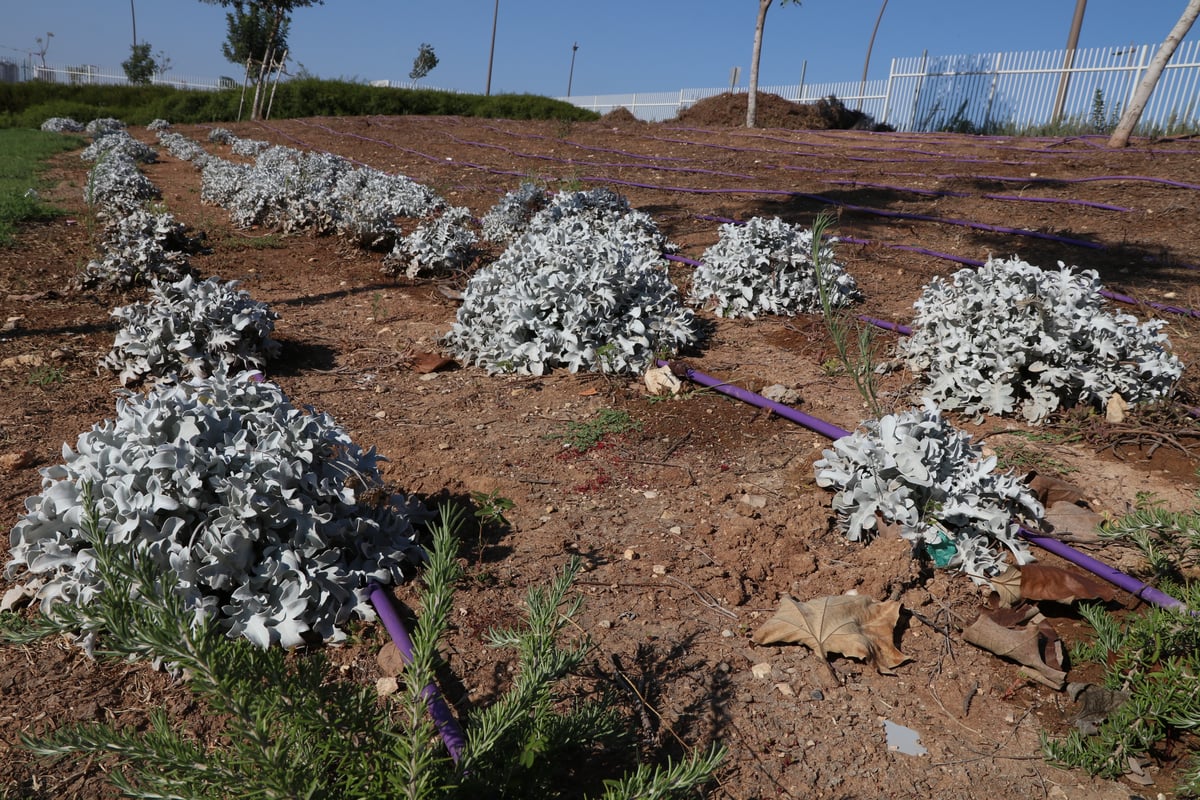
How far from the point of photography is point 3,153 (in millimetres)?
15648

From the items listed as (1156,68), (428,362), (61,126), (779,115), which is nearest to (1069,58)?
(779,115)

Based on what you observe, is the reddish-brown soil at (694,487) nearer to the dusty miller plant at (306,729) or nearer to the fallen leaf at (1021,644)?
the fallen leaf at (1021,644)

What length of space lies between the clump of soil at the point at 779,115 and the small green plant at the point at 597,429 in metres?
18.8

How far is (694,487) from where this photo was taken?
3.14 metres

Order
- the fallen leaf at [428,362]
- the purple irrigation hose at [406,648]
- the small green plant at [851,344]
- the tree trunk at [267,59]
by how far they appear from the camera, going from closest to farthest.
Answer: the purple irrigation hose at [406,648] < the small green plant at [851,344] < the fallen leaf at [428,362] < the tree trunk at [267,59]

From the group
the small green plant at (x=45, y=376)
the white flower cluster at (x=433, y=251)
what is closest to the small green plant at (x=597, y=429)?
the small green plant at (x=45, y=376)

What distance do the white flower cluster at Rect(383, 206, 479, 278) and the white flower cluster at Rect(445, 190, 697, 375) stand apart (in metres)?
1.63

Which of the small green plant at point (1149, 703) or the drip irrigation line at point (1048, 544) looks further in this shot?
the drip irrigation line at point (1048, 544)

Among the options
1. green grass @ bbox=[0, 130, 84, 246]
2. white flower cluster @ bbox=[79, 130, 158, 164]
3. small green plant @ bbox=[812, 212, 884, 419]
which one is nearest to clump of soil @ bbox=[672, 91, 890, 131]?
white flower cluster @ bbox=[79, 130, 158, 164]

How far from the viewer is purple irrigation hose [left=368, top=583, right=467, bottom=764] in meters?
1.62

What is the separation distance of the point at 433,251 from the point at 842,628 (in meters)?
5.01

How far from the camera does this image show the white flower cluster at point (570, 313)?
14.1ft

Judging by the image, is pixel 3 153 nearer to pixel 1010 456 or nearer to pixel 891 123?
pixel 1010 456

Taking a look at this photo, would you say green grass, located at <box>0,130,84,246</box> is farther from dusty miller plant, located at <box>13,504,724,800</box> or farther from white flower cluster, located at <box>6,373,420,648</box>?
dusty miller plant, located at <box>13,504,724,800</box>
